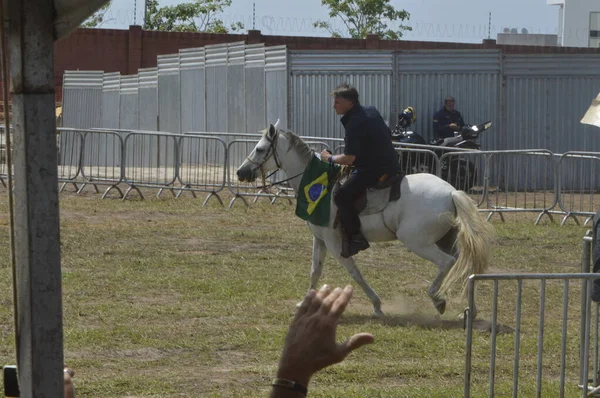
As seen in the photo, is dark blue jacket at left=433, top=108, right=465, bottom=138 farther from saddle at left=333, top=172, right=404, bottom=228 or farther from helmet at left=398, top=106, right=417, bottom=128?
saddle at left=333, top=172, right=404, bottom=228

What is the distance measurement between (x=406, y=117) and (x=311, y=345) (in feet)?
64.8

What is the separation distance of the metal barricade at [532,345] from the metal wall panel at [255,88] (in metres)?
13.0

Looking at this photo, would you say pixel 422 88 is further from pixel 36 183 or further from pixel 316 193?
pixel 36 183

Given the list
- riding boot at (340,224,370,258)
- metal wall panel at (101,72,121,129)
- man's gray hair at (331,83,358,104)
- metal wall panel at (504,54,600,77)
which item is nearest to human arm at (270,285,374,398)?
man's gray hair at (331,83,358,104)

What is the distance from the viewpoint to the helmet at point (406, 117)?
22.4 m

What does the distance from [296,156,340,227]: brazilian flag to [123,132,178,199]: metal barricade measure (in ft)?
30.5

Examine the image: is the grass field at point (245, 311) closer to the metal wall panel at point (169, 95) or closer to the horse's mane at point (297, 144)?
the horse's mane at point (297, 144)

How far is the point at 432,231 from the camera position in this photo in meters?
10.1

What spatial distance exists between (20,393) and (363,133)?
24.0 feet

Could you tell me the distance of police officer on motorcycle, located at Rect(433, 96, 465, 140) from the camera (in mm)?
22516

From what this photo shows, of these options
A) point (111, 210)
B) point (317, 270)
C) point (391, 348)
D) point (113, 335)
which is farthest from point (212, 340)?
point (111, 210)

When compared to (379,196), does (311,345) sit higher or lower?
higher

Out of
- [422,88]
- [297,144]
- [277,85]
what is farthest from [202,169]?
[297,144]

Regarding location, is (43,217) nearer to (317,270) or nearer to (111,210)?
(317,270)
